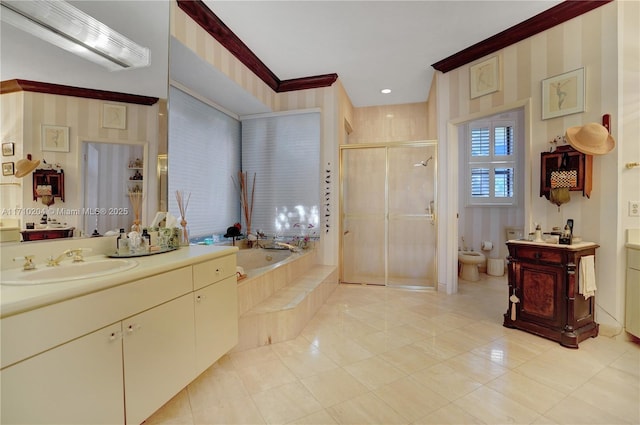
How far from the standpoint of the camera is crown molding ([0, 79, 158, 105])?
4.00ft

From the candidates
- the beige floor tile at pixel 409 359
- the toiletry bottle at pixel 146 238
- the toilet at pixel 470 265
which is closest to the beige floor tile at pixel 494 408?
the beige floor tile at pixel 409 359

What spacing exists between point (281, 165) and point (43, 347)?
3.27 meters

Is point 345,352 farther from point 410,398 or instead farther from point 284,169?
point 284,169

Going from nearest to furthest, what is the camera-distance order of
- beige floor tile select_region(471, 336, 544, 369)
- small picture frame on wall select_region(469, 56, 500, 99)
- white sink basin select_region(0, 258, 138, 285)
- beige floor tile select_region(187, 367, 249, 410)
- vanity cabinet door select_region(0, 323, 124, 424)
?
vanity cabinet door select_region(0, 323, 124, 424), white sink basin select_region(0, 258, 138, 285), beige floor tile select_region(187, 367, 249, 410), beige floor tile select_region(471, 336, 544, 369), small picture frame on wall select_region(469, 56, 500, 99)

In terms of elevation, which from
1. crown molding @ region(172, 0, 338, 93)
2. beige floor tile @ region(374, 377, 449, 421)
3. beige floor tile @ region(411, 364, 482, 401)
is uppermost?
crown molding @ region(172, 0, 338, 93)

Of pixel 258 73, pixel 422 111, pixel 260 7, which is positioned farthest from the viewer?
pixel 422 111

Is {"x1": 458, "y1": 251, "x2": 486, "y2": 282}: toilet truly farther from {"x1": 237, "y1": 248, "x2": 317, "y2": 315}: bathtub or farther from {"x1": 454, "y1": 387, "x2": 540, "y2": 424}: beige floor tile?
{"x1": 454, "y1": 387, "x2": 540, "y2": 424}: beige floor tile

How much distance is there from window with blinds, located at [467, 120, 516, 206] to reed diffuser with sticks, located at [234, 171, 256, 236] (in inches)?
140

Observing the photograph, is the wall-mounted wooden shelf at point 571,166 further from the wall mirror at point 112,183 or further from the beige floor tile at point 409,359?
the wall mirror at point 112,183

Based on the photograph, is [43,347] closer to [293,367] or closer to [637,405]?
[293,367]

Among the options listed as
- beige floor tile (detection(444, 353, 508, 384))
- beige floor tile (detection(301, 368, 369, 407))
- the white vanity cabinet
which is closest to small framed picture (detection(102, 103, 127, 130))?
the white vanity cabinet

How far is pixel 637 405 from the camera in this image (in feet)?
4.83

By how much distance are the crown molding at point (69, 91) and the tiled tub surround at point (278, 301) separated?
1463 millimetres

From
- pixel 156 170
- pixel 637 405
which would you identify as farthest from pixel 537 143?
pixel 156 170
